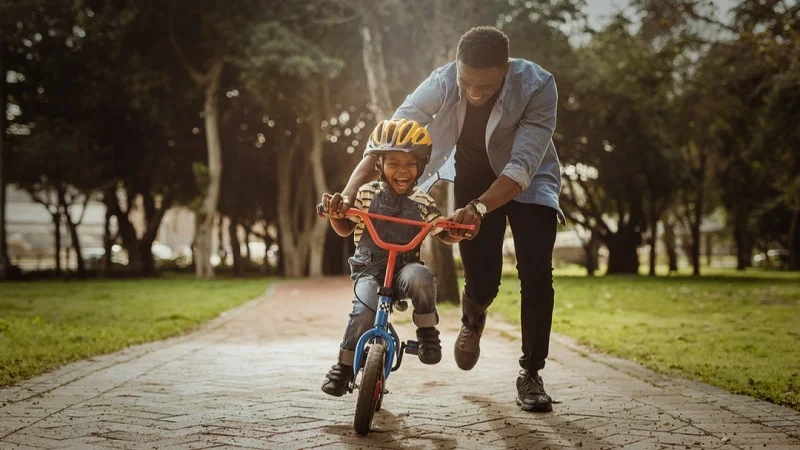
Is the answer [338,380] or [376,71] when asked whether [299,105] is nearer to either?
[376,71]

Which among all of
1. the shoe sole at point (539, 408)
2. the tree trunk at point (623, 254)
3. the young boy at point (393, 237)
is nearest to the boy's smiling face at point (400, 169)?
the young boy at point (393, 237)

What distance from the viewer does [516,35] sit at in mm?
23297

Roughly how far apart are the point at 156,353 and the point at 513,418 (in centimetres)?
399

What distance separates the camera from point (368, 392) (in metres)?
3.84

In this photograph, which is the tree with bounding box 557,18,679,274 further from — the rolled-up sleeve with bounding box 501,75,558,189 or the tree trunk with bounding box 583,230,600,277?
the rolled-up sleeve with bounding box 501,75,558,189

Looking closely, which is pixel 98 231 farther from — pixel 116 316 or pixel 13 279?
pixel 116 316

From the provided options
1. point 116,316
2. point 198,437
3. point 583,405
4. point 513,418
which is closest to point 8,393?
point 198,437

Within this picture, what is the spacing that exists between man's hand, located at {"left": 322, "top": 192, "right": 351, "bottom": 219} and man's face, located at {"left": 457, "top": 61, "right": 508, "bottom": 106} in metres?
0.99

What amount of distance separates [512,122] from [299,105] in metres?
24.7

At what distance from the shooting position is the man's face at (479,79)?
4402 mm

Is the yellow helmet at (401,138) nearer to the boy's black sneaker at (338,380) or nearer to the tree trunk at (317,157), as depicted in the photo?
the boy's black sneaker at (338,380)

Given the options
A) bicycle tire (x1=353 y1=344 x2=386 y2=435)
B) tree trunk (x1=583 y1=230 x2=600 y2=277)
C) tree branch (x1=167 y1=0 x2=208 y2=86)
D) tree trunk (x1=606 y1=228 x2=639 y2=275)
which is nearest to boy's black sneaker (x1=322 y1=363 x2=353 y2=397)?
bicycle tire (x1=353 y1=344 x2=386 y2=435)

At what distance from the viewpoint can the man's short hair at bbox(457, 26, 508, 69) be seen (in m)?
4.37

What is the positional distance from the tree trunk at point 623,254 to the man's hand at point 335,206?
1239 inches
